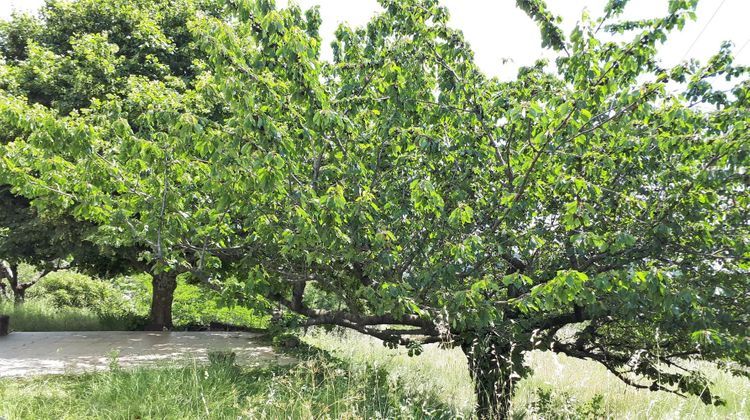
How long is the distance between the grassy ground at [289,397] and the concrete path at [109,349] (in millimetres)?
1098

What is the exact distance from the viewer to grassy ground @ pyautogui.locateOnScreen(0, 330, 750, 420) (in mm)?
4051

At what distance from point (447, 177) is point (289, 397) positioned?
2.80 metres

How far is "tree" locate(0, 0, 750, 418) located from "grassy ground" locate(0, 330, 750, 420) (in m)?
0.59

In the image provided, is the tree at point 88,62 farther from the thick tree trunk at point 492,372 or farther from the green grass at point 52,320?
the thick tree trunk at point 492,372

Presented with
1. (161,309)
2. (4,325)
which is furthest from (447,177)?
(4,325)

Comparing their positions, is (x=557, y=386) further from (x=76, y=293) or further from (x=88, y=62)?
(x=76, y=293)

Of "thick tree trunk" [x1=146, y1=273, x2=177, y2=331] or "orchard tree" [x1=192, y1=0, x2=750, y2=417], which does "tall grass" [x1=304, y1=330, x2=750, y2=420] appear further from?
"thick tree trunk" [x1=146, y1=273, x2=177, y2=331]

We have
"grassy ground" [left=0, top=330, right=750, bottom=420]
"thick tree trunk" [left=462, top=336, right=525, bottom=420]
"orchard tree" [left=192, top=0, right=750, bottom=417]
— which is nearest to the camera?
"orchard tree" [left=192, top=0, right=750, bottom=417]

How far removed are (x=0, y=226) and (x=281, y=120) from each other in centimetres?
858

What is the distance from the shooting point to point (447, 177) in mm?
4500

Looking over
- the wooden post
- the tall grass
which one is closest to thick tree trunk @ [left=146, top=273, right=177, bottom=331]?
the wooden post

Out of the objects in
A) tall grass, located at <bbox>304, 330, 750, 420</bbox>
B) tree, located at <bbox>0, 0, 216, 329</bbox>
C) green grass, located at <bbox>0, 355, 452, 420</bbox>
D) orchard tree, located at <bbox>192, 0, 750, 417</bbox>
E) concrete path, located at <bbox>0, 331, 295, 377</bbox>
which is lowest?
tall grass, located at <bbox>304, 330, 750, 420</bbox>

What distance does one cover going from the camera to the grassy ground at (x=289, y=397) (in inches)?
159

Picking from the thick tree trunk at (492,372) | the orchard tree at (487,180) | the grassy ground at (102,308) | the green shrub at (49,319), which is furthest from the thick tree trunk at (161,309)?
the thick tree trunk at (492,372)
